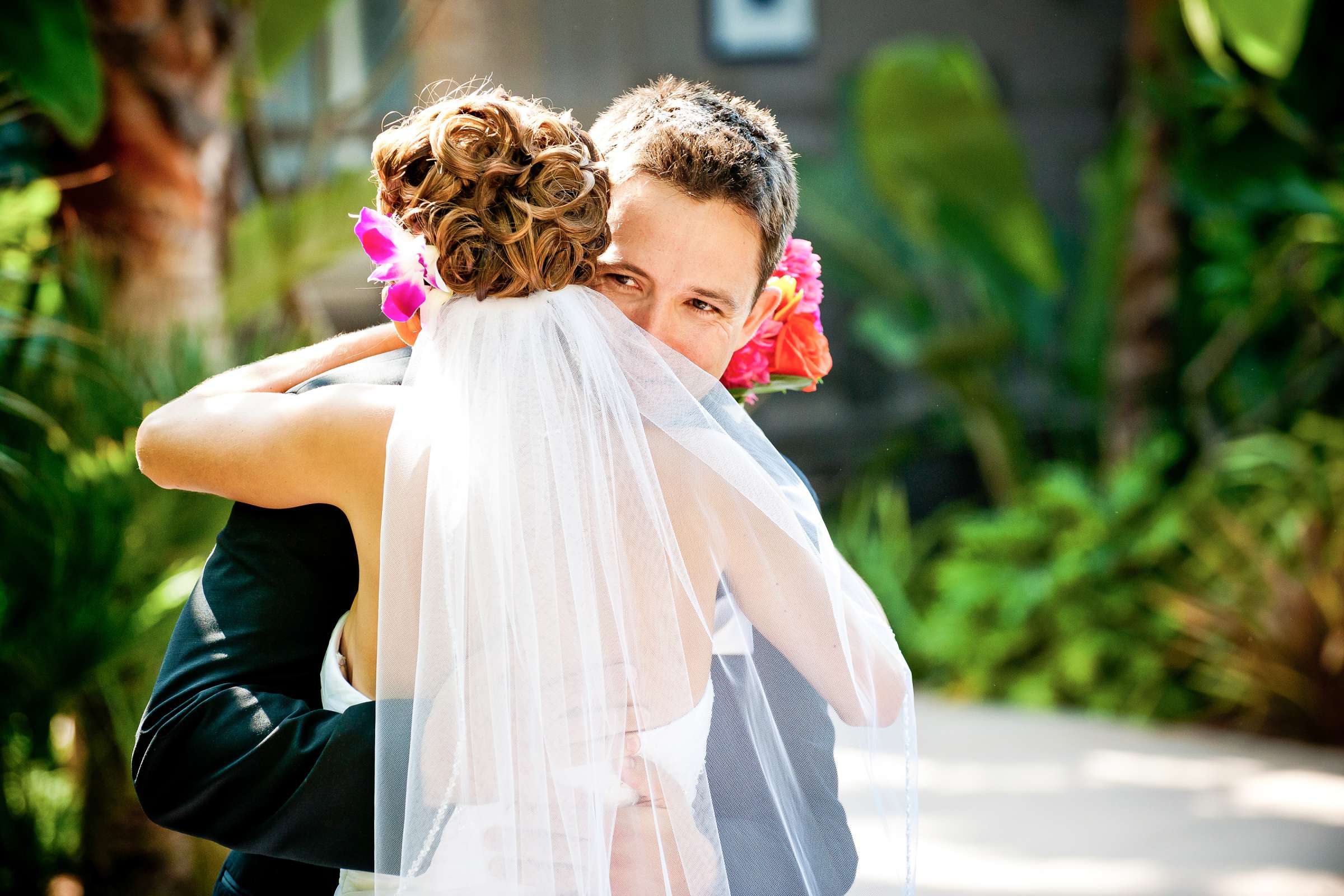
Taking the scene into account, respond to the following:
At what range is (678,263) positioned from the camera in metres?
1.57

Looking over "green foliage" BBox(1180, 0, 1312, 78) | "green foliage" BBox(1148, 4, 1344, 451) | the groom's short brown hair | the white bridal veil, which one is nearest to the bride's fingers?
the white bridal veil

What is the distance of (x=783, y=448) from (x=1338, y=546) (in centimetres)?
386

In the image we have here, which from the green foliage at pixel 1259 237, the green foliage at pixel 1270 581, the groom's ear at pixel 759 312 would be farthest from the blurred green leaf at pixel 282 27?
the green foliage at pixel 1270 581

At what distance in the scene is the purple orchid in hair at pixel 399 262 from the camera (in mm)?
1364

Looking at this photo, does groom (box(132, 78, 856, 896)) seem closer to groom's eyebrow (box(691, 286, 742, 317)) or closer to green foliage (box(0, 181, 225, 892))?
groom's eyebrow (box(691, 286, 742, 317))

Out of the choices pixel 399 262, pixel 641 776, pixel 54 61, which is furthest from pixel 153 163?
pixel 641 776

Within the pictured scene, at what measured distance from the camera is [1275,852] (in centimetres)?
417

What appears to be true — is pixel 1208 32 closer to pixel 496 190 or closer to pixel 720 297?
pixel 720 297

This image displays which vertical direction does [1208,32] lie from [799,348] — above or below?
above

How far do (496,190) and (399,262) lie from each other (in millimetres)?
147

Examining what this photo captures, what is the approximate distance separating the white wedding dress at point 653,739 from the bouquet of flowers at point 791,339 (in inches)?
21.6

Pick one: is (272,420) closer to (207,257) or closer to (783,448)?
(207,257)

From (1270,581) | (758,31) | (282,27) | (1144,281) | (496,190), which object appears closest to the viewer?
(496,190)

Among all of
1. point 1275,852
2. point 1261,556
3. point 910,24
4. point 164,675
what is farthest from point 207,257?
point 910,24
